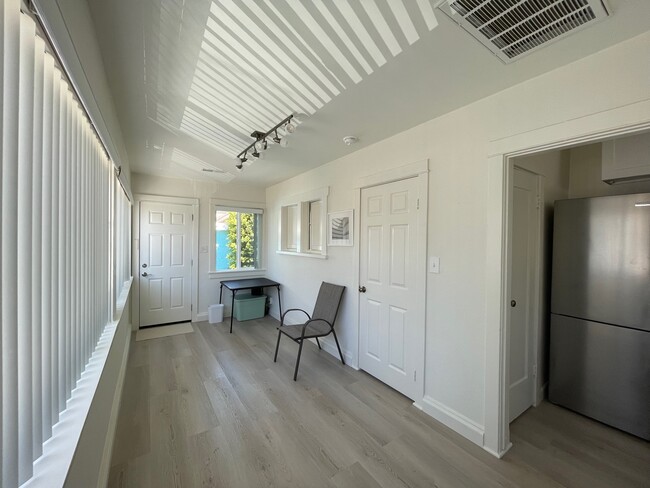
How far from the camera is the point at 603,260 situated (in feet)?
6.75

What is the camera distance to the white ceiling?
120 centimetres

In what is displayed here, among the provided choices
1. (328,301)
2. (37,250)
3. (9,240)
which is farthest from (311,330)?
(9,240)

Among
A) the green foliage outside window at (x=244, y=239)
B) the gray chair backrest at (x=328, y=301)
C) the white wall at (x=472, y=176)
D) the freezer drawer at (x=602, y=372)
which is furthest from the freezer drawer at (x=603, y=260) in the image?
the green foliage outside window at (x=244, y=239)

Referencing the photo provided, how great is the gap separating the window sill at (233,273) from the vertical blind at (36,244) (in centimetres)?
339

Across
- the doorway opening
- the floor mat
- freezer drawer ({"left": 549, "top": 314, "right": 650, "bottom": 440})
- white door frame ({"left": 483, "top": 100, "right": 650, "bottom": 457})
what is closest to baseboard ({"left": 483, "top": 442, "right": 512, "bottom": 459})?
white door frame ({"left": 483, "top": 100, "right": 650, "bottom": 457})

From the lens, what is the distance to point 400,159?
2.43 meters

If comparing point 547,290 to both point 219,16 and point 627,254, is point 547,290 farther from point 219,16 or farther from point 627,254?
point 219,16

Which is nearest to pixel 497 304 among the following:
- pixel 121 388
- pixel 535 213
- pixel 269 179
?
pixel 535 213

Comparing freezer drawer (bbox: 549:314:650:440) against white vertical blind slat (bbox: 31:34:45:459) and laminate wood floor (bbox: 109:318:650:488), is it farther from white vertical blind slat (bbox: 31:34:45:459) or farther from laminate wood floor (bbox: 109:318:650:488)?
white vertical blind slat (bbox: 31:34:45:459)

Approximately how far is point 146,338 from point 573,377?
15.9 ft

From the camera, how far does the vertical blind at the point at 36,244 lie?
0.65 m

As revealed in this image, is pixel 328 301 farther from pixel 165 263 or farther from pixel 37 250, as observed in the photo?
pixel 165 263

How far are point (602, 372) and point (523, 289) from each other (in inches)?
32.7

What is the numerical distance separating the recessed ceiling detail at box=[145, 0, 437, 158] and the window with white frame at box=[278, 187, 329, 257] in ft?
5.58
